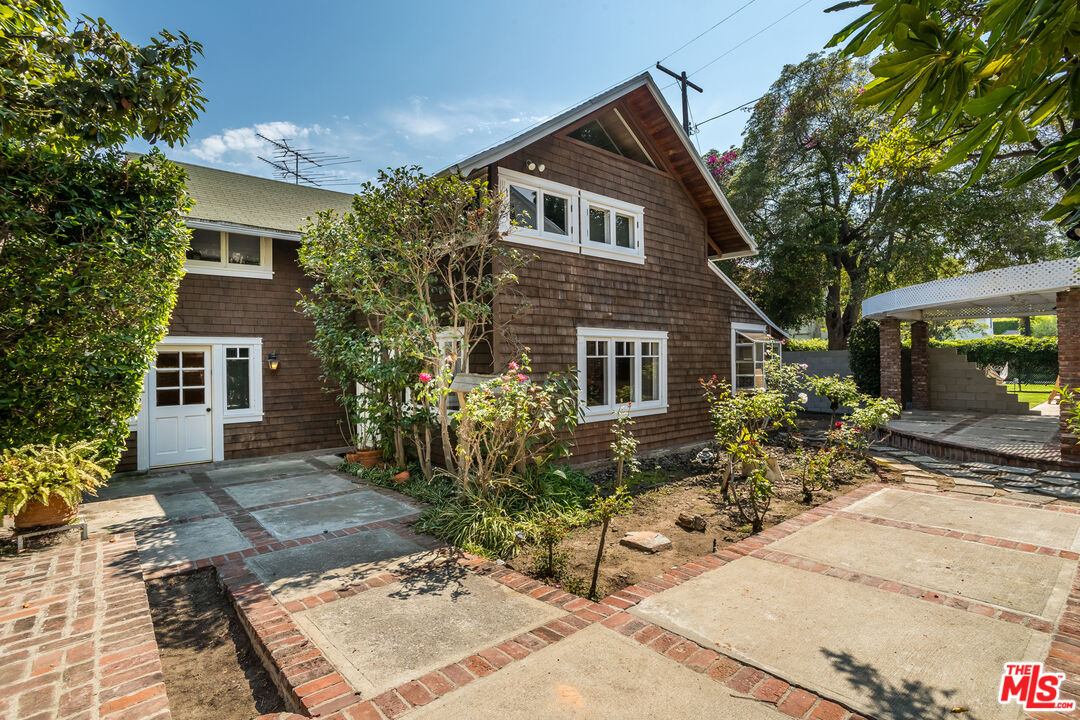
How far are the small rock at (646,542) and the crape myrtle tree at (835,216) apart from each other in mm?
14861

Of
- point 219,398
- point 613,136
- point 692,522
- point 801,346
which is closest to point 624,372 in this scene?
point 692,522

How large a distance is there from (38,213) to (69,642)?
15.9ft

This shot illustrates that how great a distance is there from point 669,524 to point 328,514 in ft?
13.4

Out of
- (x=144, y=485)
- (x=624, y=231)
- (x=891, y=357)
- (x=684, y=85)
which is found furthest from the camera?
(x=684, y=85)

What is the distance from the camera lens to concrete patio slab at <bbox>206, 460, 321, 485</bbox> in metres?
7.95

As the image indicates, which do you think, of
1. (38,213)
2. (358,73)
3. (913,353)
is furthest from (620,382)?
(913,353)

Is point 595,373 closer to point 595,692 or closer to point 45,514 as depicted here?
point 595,692

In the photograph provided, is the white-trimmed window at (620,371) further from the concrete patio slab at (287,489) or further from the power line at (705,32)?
the power line at (705,32)

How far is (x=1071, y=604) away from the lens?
364cm

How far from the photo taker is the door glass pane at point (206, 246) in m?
8.90

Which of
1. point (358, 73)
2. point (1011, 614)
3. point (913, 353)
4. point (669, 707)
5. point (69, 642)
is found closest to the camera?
point (669, 707)

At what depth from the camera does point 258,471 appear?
8.49 metres

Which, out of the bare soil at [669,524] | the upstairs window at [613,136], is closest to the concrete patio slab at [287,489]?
the bare soil at [669,524]

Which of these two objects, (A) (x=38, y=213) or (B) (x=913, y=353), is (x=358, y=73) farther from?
(B) (x=913, y=353)
